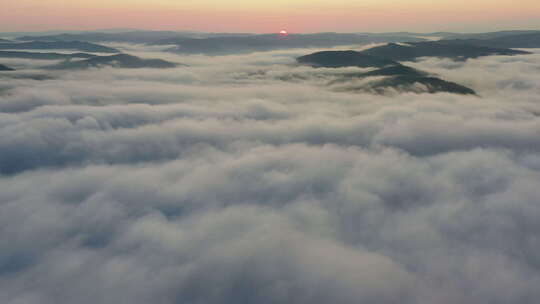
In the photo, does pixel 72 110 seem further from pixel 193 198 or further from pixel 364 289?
pixel 364 289

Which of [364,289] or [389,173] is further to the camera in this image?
[389,173]

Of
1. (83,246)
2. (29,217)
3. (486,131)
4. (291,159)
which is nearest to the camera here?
(83,246)

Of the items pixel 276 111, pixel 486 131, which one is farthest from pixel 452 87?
pixel 276 111

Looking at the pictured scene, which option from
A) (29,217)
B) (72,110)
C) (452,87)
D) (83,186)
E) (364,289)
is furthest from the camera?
(452,87)

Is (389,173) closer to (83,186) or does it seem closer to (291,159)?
(291,159)

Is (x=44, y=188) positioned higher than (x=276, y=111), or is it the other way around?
(x=276, y=111)

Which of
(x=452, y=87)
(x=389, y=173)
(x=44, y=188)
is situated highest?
(x=452, y=87)

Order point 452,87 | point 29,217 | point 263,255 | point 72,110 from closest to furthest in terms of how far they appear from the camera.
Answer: point 263,255
point 29,217
point 72,110
point 452,87

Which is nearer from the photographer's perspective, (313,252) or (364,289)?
(364,289)

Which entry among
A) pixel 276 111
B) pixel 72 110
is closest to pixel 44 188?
pixel 72 110
